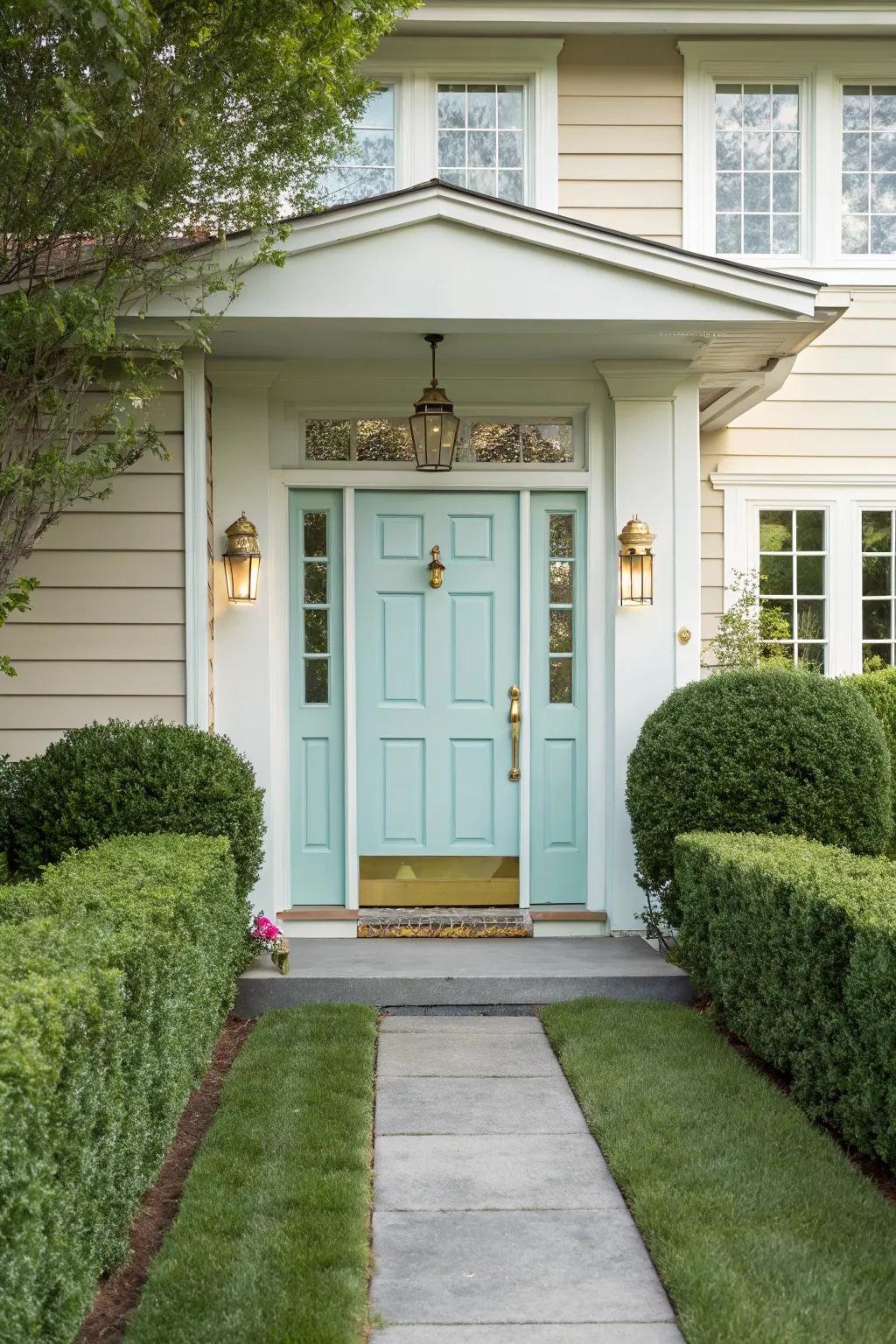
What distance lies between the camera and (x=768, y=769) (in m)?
5.52

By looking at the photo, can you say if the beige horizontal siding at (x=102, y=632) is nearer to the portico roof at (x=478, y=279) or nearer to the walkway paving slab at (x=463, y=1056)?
the portico roof at (x=478, y=279)

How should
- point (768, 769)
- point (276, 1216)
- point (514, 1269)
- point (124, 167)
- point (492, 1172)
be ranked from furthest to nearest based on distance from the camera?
point (768, 769) < point (124, 167) < point (492, 1172) < point (276, 1216) < point (514, 1269)

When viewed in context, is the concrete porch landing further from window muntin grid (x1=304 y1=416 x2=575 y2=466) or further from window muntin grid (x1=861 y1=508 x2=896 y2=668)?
window muntin grid (x1=861 y1=508 x2=896 y2=668)

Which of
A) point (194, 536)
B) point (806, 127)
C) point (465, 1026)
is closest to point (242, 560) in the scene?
point (194, 536)

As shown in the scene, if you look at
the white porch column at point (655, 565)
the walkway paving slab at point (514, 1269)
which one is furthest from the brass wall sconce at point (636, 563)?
the walkway paving slab at point (514, 1269)

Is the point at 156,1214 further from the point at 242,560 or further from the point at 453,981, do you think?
the point at 242,560

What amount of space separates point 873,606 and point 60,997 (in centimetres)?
654

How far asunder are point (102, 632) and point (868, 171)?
5.72 metres

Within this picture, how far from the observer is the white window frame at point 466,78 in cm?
746

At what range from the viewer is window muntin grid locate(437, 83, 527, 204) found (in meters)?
7.54

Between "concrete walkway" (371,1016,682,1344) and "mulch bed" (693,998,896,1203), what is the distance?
0.75 metres

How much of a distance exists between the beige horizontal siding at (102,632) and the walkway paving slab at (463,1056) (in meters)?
1.99

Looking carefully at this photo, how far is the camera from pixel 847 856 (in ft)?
14.9

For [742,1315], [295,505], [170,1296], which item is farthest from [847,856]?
[295,505]
